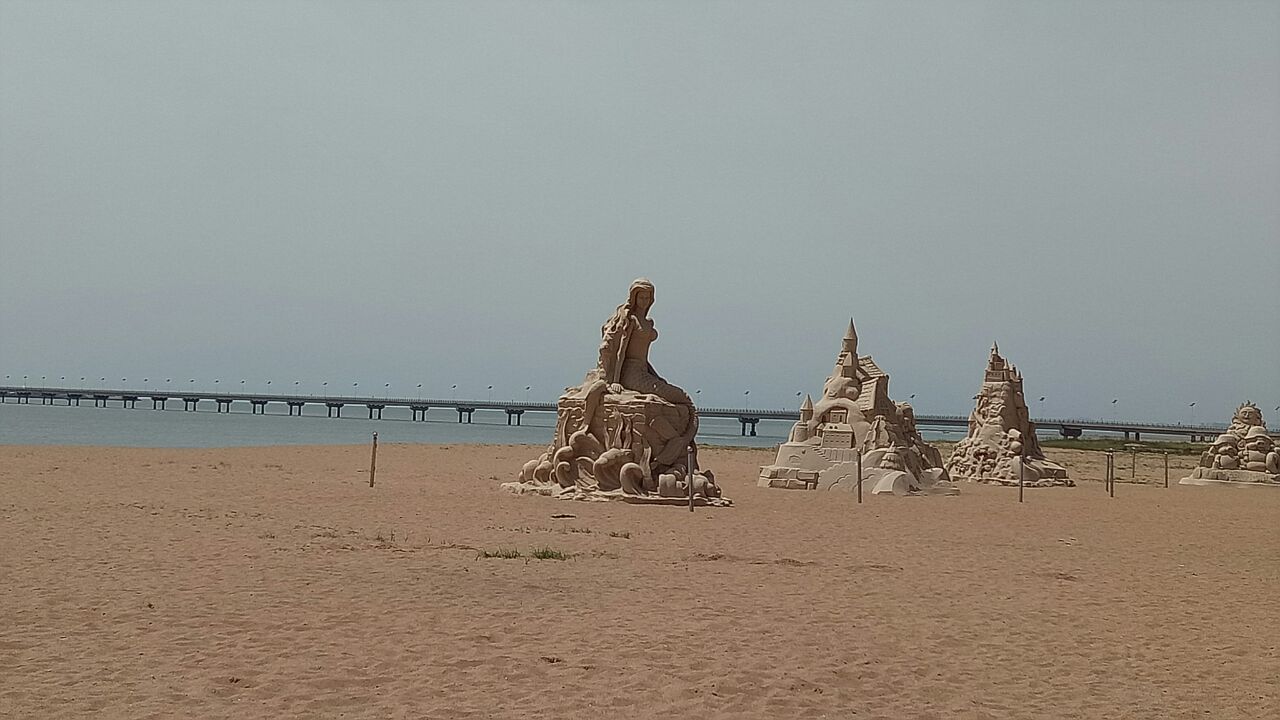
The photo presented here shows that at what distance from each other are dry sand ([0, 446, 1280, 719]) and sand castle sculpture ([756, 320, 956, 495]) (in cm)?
568

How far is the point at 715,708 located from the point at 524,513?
948 centimetres

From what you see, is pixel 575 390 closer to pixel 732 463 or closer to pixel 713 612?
pixel 713 612

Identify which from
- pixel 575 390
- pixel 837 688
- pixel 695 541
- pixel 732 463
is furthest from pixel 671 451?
pixel 732 463

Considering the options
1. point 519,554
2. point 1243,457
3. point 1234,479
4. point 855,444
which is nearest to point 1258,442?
point 1243,457

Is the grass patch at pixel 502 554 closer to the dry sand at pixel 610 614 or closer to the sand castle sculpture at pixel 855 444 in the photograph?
the dry sand at pixel 610 614

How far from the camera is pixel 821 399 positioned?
77.4 ft

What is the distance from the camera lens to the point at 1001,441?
26.3 metres

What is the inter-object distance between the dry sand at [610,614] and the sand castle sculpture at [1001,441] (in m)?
10.4

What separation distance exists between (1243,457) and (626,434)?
64.6 feet

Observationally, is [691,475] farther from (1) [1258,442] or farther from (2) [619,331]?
(1) [1258,442]

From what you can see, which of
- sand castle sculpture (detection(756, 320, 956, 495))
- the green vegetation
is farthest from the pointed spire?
the green vegetation

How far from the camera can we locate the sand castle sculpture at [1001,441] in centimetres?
2548

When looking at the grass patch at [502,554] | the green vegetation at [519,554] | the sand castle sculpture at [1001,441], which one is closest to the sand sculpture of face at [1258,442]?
the sand castle sculpture at [1001,441]

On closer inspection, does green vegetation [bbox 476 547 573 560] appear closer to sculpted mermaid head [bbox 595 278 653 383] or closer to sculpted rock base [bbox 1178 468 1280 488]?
sculpted mermaid head [bbox 595 278 653 383]
